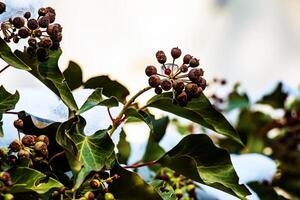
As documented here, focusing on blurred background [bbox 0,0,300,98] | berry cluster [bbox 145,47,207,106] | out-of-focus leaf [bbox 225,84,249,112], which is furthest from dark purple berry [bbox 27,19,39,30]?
blurred background [bbox 0,0,300,98]

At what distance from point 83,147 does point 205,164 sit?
0.13 metres

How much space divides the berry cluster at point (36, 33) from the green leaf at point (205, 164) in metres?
0.16

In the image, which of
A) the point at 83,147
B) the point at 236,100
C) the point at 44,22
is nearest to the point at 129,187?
the point at 83,147

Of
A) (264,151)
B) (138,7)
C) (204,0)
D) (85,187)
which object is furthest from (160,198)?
(204,0)

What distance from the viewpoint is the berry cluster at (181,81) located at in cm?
67

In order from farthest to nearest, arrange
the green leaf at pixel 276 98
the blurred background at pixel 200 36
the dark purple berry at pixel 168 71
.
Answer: the blurred background at pixel 200 36 → the green leaf at pixel 276 98 → the dark purple berry at pixel 168 71

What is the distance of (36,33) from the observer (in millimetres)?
657

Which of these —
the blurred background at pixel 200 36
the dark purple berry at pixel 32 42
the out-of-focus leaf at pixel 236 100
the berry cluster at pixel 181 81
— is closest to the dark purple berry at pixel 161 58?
the berry cluster at pixel 181 81

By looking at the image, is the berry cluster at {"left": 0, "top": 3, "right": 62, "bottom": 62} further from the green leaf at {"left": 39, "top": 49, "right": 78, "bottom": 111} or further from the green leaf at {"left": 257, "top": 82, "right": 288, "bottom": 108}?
the green leaf at {"left": 257, "top": 82, "right": 288, "bottom": 108}

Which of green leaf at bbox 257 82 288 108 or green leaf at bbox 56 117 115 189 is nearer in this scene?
green leaf at bbox 56 117 115 189

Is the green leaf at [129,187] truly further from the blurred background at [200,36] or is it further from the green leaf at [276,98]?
the blurred background at [200,36]

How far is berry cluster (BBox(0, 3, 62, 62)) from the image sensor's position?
0.65 m

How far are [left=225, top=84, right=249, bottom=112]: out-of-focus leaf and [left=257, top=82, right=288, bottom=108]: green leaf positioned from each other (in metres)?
0.03

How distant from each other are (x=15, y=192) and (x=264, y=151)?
30.3 inches
